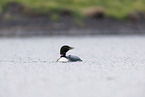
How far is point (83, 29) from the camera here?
52.1 metres

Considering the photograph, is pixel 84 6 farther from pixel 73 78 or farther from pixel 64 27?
pixel 73 78

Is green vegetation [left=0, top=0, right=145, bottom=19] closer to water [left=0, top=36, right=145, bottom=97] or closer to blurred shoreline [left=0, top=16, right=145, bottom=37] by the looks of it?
blurred shoreline [left=0, top=16, right=145, bottom=37]

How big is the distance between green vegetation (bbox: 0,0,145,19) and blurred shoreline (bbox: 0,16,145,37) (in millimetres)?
1908

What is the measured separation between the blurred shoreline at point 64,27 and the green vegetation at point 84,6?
1.91 meters

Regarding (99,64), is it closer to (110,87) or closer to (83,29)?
(110,87)

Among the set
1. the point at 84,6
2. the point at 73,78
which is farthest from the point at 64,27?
the point at 73,78

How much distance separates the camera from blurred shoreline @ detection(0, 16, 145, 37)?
162 ft

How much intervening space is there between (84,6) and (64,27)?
36.7ft

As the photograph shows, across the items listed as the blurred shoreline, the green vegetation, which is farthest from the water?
the green vegetation

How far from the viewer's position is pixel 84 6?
61062 millimetres

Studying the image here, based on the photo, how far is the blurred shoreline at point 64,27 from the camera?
4931 centimetres

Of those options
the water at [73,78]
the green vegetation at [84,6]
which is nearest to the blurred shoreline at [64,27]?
the green vegetation at [84,6]

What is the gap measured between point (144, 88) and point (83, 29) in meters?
40.0

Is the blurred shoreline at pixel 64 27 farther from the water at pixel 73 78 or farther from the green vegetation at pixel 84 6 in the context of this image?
the water at pixel 73 78
